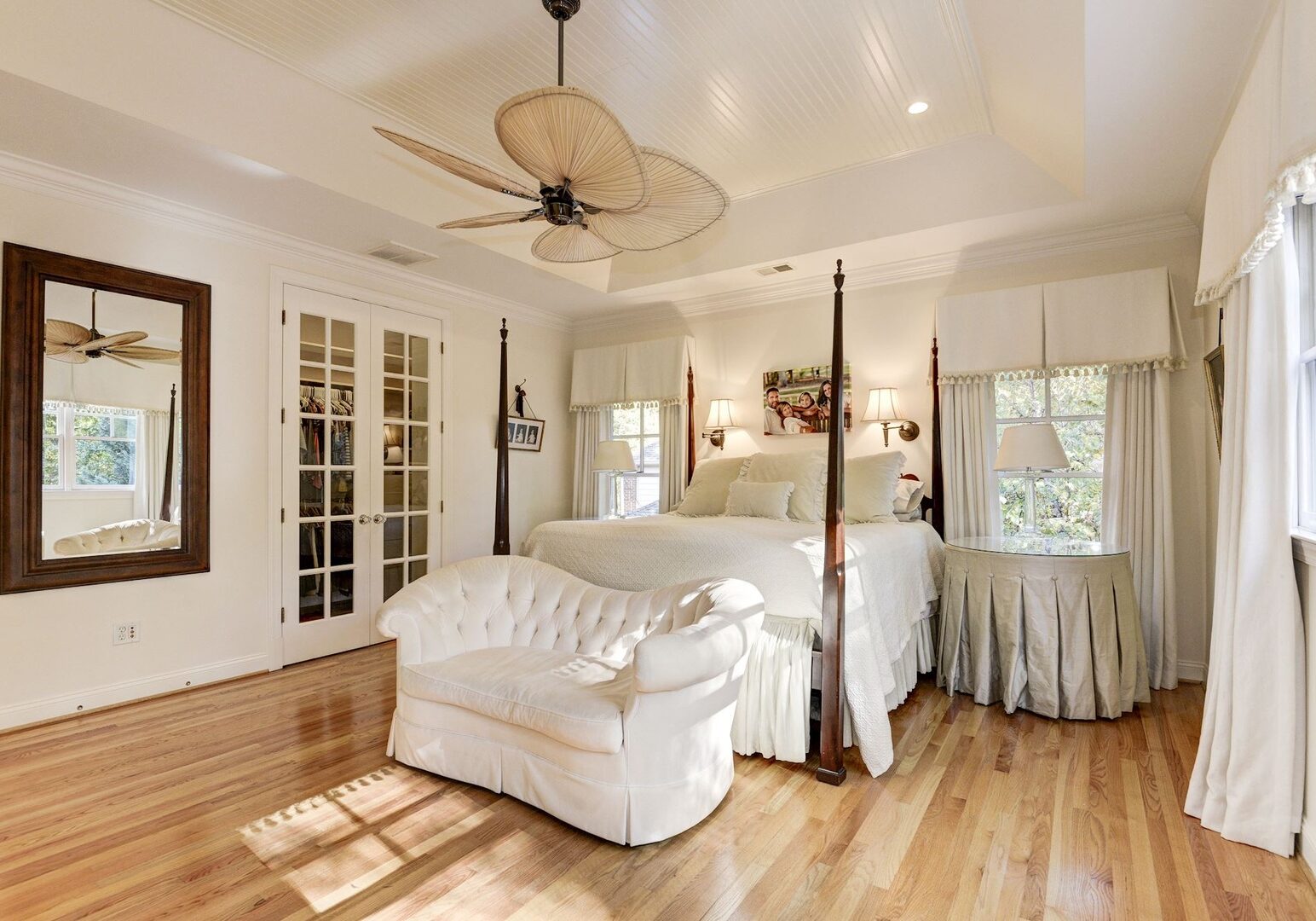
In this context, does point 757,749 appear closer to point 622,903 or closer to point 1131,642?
point 622,903

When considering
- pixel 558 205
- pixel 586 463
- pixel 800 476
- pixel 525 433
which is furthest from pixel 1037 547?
pixel 525 433

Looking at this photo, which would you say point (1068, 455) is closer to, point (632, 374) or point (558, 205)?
point (632, 374)

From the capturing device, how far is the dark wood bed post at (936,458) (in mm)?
4176

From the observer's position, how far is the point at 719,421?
515 centimetres

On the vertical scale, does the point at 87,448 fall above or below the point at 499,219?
below

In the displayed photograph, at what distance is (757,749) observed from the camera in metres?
2.72

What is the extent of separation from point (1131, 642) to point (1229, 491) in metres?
1.17

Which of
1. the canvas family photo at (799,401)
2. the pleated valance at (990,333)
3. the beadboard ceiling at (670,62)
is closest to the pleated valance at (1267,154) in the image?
the beadboard ceiling at (670,62)

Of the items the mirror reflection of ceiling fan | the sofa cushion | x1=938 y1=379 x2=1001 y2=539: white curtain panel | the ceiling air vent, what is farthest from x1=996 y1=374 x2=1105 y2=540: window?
the mirror reflection of ceiling fan

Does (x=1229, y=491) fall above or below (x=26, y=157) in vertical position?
Result: below

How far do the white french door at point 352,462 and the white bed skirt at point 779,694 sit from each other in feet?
9.29

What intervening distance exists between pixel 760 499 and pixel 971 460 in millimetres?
1383

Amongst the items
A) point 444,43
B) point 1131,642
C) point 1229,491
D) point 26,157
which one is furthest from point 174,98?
point 1131,642

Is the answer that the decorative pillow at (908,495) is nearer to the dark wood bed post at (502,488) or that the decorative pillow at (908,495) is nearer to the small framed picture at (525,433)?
the dark wood bed post at (502,488)
